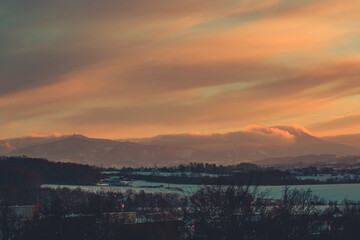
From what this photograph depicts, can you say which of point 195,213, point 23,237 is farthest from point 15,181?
point 195,213

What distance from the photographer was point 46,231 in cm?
4622

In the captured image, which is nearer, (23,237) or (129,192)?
(23,237)

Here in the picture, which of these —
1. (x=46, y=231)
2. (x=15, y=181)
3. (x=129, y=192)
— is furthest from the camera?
(x=15, y=181)

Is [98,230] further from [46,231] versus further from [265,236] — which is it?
[265,236]

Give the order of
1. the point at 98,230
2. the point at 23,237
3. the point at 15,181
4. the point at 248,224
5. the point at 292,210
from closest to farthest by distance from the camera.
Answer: the point at 248,224
the point at 292,210
the point at 98,230
the point at 23,237
the point at 15,181

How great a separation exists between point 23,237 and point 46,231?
29.2ft

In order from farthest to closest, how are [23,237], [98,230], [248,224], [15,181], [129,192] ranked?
[15,181] → [129,192] → [23,237] → [98,230] → [248,224]

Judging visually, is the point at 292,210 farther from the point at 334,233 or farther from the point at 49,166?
the point at 49,166

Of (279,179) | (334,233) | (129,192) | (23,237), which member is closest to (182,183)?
(279,179)

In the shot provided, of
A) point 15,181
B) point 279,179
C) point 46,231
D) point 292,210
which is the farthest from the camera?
point 279,179

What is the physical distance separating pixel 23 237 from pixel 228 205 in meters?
27.0

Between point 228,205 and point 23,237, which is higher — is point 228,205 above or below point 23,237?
above

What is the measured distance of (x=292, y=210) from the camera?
38.7 metres

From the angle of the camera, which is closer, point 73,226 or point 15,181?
point 73,226
